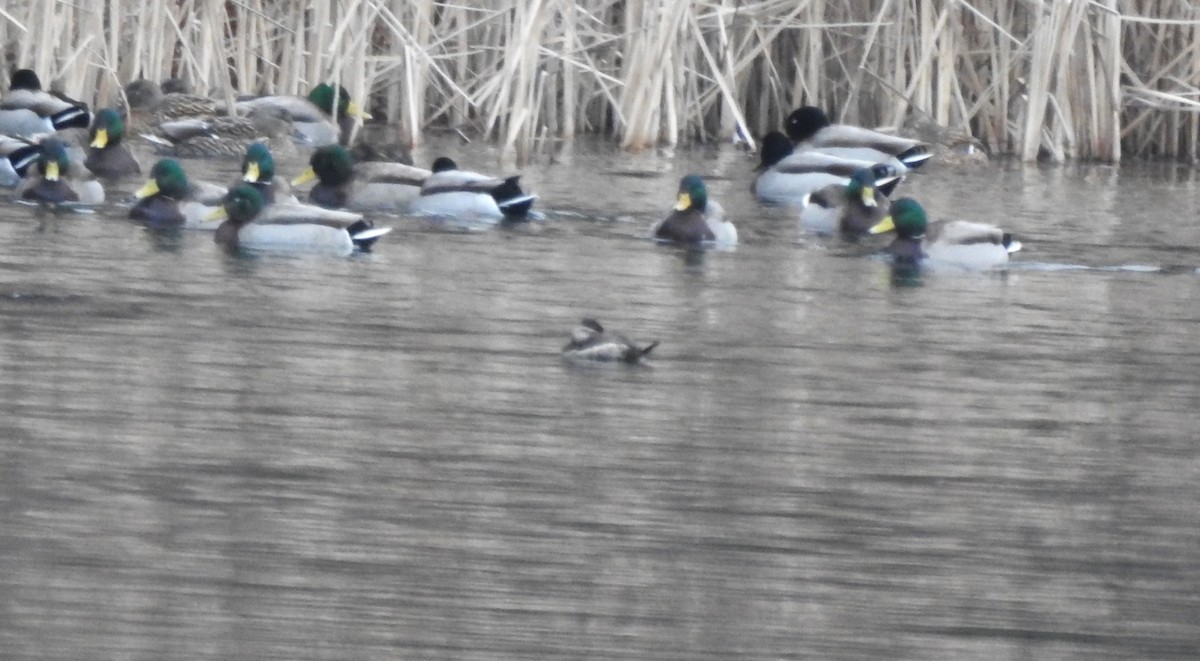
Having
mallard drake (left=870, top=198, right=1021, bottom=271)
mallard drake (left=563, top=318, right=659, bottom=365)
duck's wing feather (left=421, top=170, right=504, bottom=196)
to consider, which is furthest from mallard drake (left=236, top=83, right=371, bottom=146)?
mallard drake (left=563, top=318, right=659, bottom=365)

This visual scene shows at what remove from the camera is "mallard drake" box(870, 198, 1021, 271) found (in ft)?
41.0

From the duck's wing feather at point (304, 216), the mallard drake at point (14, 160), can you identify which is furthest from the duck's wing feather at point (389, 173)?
the mallard drake at point (14, 160)

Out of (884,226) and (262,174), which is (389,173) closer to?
(262,174)

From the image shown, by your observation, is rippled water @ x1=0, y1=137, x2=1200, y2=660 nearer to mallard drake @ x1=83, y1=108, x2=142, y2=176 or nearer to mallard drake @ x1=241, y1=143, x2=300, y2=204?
mallard drake @ x1=241, y1=143, x2=300, y2=204

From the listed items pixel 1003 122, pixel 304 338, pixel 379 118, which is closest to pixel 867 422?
pixel 304 338

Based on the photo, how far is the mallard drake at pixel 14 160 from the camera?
47.7ft

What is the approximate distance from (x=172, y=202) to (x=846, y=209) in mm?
3698

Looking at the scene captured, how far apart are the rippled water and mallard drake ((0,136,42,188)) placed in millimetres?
2426

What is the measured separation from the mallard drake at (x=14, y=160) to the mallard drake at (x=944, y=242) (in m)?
4.82

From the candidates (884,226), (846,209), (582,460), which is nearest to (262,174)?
(846,209)

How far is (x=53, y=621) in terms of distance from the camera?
18.6 feet

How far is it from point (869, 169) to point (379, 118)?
587cm

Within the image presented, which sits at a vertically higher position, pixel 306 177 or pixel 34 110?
pixel 34 110

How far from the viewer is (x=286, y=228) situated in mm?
12477
